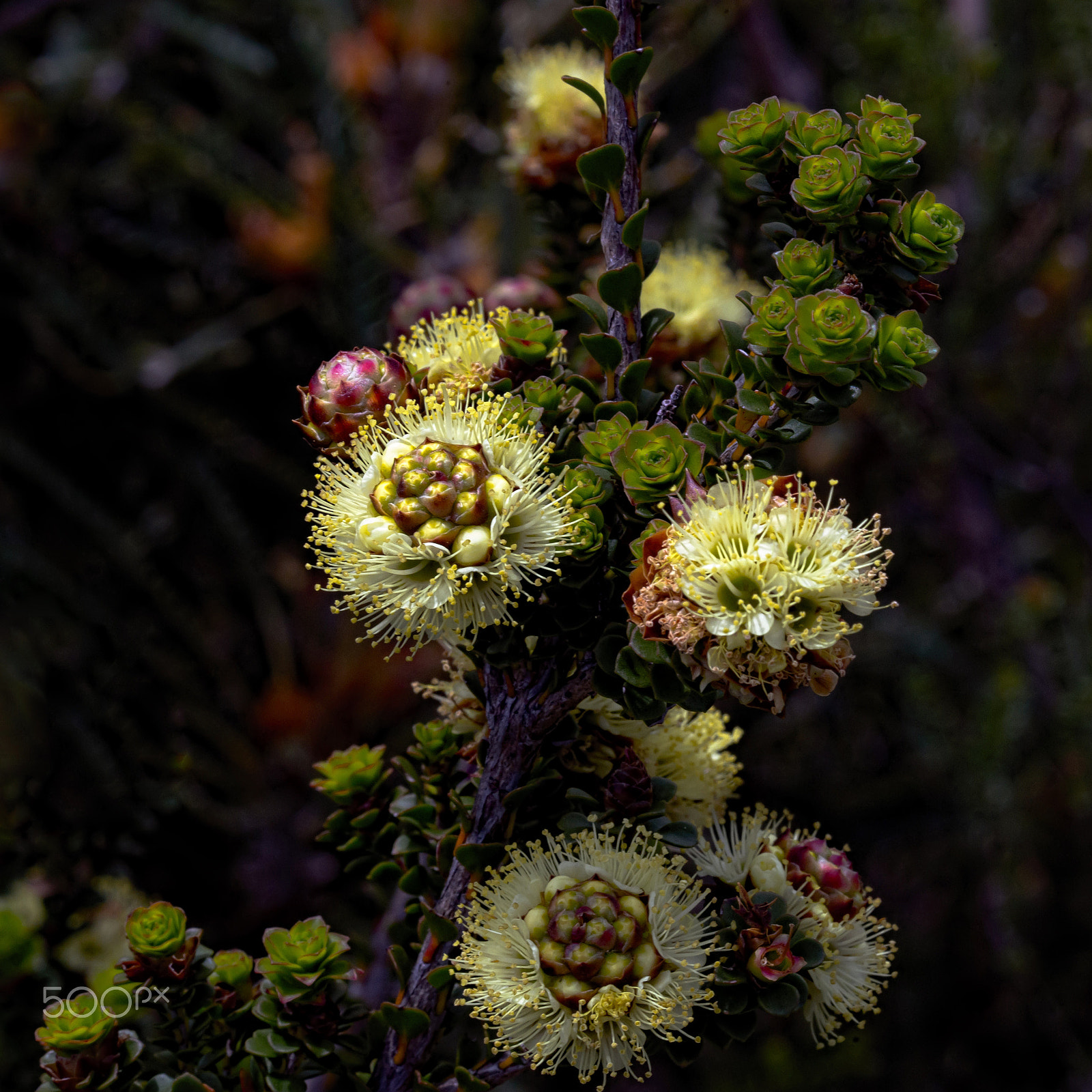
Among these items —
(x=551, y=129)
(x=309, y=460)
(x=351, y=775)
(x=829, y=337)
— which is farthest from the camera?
(x=309, y=460)

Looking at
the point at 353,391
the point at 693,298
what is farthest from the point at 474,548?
the point at 693,298

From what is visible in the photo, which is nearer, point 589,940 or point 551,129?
point 589,940

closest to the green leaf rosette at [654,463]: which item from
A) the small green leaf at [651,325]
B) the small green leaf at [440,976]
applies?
the small green leaf at [651,325]

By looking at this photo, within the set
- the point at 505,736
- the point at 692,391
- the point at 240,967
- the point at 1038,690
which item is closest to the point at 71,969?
the point at 240,967

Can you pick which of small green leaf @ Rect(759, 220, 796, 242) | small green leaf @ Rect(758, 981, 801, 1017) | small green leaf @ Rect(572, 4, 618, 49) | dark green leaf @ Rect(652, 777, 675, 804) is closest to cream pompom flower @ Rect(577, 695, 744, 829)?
dark green leaf @ Rect(652, 777, 675, 804)

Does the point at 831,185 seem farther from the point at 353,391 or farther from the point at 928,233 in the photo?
the point at 353,391

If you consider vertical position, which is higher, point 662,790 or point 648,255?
point 648,255

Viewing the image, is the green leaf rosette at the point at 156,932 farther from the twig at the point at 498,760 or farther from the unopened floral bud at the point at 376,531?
the unopened floral bud at the point at 376,531
